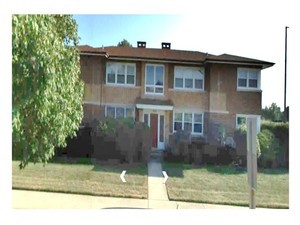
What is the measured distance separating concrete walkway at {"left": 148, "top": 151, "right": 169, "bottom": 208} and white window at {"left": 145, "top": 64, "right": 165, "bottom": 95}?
134 centimetres

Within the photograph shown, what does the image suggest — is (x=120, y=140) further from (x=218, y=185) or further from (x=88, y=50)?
(x=218, y=185)

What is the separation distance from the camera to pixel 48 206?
21.1ft

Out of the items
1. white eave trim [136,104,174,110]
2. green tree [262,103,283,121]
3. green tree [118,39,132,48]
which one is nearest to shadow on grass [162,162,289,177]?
green tree [262,103,283,121]

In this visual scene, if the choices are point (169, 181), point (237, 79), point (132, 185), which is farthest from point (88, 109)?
point (237, 79)

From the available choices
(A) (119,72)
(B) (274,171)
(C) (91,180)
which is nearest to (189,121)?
(A) (119,72)

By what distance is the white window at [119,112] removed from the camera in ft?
22.3

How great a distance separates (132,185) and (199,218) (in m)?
1.49

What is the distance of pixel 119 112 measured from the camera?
22.5ft

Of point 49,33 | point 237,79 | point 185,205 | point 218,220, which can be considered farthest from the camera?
point 237,79

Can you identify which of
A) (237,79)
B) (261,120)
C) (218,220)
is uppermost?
(237,79)

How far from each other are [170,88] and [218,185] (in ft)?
7.54

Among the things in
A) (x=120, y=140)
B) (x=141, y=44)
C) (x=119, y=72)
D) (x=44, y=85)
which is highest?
(x=141, y=44)

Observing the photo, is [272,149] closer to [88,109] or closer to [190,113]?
[190,113]

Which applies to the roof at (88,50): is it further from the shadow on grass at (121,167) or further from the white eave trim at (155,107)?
the shadow on grass at (121,167)
